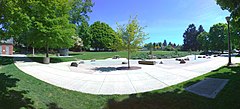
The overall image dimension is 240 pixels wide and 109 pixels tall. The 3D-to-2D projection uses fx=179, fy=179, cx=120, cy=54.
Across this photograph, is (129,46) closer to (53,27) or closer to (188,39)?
(53,27)

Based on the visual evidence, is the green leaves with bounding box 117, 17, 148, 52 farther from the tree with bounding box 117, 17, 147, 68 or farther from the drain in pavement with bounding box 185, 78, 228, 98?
the drain in pavement with bounding box 185, 78, 228, 98

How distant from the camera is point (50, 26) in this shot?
17547mm

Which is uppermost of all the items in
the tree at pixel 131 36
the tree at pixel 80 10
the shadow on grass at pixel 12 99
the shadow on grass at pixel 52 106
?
the tree at pixel 80 10

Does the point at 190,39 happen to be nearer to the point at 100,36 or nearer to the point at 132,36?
the point at 100,36

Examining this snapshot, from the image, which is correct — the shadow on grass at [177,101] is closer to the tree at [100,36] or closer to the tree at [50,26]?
→ the tree at [50,26]

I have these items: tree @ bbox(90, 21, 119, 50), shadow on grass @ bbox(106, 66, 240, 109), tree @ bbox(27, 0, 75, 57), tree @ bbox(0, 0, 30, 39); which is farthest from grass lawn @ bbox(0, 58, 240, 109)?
tree @ bbox(90, 21, 119, 50)

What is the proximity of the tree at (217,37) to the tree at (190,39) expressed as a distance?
31.9m

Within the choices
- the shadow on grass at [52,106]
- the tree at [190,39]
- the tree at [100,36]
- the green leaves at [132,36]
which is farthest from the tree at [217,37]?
the shadow on grass at [52,106]

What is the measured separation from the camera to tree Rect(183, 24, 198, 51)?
3206 inches

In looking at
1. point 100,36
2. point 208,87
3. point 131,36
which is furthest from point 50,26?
point 100,36

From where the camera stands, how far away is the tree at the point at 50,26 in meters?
16.8

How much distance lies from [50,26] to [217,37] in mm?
45460

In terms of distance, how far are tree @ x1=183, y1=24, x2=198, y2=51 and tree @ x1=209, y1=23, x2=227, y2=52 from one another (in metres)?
31.9

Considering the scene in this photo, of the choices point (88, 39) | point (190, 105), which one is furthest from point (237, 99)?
point (88, 39)
